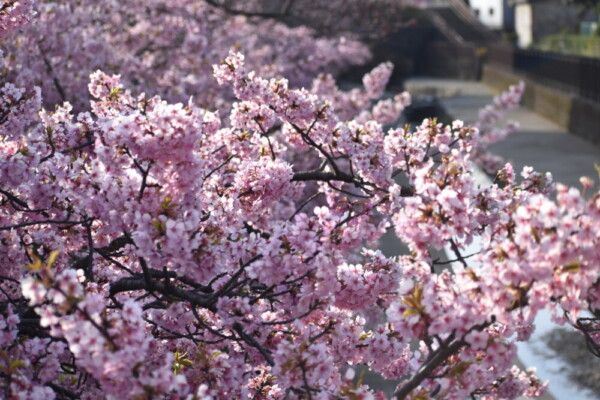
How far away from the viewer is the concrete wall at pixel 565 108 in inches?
792

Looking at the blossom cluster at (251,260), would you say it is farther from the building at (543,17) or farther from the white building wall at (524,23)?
the white building wall at (524,23)

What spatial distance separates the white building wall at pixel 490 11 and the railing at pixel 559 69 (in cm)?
1955

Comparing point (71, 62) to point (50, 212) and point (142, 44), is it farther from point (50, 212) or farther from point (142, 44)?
point (50, 212)

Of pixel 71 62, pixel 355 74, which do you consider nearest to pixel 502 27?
pixel 355 74

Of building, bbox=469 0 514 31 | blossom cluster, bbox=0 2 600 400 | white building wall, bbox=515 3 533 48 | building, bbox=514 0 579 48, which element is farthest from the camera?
building, bbox=469 0 514 31

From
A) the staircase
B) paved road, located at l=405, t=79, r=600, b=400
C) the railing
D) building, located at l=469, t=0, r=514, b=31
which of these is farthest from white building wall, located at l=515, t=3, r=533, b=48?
paved road, located at l=405, t=79, r=600, b=400

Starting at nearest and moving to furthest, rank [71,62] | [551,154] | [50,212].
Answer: [50,212] → [71,62] → [551,154]

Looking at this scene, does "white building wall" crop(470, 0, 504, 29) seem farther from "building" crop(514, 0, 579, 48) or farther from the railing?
the railing

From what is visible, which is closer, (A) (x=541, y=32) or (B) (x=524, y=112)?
(B) (x=524, y=112)

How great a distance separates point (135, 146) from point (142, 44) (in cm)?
1027

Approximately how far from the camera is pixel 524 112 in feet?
88.5

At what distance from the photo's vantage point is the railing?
858 inches

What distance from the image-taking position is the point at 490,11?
55594mm

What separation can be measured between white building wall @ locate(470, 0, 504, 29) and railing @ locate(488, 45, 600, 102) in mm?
19546
